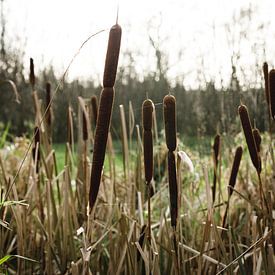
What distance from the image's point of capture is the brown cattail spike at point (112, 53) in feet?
2.20

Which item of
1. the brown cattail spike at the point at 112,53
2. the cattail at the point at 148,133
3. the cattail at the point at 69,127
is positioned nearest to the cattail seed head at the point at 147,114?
the cattail at the point at 148,133

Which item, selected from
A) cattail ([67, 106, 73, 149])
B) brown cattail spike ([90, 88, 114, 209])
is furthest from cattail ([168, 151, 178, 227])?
cattail ([67, 106, 73, 149])

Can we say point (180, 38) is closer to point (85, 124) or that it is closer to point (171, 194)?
point (85, 124)

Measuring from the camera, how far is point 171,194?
813 mm

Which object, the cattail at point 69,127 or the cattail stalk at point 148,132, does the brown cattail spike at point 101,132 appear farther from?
the cattail at point 69,127

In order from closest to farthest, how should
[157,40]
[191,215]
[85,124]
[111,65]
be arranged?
1. [111,65]
2. [85,124]
3. [191,215]
4. [157,40]

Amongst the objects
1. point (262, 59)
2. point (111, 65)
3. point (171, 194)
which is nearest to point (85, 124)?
point (171, 194)

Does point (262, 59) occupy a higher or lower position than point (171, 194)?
higher

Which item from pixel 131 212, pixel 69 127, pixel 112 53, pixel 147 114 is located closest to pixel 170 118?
pixel 147 114

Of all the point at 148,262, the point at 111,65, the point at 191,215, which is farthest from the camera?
the point at 191,215

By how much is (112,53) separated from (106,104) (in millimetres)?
77

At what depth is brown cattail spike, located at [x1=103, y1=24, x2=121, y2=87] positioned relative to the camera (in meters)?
0.67

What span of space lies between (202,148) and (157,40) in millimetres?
963

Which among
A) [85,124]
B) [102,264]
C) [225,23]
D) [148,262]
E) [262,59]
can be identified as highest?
[225,23]
